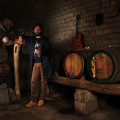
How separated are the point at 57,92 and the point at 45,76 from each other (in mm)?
1479

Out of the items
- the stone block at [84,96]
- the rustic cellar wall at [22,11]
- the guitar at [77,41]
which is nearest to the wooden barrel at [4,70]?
the rustic cellar wall at [22,11]

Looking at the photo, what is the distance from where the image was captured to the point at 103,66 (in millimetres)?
2738

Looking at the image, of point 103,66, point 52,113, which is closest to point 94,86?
point 103,66

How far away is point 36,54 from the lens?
139 inches

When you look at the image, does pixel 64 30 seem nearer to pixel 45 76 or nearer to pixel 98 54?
pixel 45 76

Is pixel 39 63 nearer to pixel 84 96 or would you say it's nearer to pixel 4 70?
pixel 4 70

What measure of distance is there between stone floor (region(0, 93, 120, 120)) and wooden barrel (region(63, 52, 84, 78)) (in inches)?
32.4

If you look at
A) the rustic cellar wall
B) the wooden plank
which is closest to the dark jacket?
the wooden plank

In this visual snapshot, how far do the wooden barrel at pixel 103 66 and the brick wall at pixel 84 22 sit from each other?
1.40 meters

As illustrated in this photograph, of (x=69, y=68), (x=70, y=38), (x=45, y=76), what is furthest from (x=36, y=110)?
(x=70, y=38)

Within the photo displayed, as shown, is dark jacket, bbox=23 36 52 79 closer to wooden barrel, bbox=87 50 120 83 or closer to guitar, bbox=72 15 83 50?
wooden barrel, bbox=87 50 120 83

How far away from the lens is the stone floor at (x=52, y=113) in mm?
2818

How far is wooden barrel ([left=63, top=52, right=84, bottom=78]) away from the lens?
310cm

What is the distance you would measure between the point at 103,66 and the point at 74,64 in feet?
2.38
